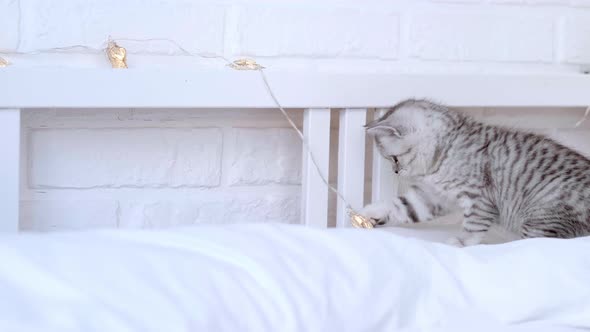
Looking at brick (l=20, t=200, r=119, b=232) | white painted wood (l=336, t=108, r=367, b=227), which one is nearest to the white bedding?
white painted wood (l=336, t=108, r=367, b=227)

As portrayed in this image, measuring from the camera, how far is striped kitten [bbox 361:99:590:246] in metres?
1.21

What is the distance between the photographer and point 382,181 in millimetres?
1330

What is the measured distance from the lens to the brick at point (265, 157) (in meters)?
1.33
